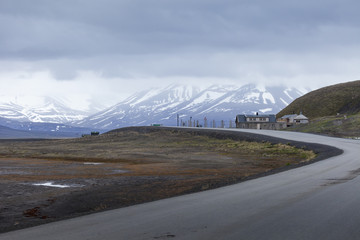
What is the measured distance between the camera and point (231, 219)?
449 inches

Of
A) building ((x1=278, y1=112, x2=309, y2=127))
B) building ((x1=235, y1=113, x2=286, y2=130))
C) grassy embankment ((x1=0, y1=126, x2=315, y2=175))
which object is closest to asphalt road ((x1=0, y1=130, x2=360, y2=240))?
grassy embankment ((x1=0, y1=126, x2=315, y2=175))

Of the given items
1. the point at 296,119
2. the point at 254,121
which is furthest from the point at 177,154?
the point at 296,119

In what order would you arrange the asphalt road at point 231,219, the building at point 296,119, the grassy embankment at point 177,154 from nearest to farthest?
1. the asphalt road at point 231,219
2. the grassy embankment at point 177,154
3. the building at point 296,119

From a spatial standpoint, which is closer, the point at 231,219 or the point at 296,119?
the point at 231,219

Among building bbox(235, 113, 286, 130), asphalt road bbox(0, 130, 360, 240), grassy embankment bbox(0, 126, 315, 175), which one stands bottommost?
grassy embankment bbox(0, 126, 315, 175)

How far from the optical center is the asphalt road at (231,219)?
32.7ft

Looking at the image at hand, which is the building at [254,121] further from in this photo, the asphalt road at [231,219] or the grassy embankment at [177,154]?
the asphalt road at [231,219]

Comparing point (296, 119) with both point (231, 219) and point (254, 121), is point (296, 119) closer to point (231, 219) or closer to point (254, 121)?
point (254, 121)

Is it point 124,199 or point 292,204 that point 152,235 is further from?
point 124,199

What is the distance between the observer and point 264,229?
10.1m

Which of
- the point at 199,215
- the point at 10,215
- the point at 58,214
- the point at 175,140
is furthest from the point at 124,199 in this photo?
the point at 175,140

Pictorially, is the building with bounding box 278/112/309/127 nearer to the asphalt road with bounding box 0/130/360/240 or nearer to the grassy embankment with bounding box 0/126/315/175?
the grassy embankment with bounding box 0/126/315/175

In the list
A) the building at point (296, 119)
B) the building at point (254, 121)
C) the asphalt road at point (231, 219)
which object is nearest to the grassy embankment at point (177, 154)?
the asphalt road at point (231, 219)

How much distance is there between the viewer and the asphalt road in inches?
392
